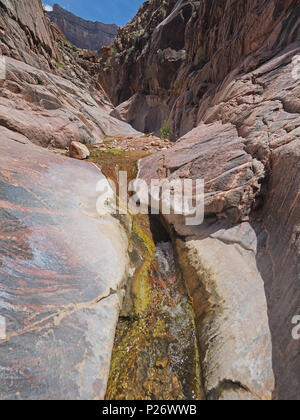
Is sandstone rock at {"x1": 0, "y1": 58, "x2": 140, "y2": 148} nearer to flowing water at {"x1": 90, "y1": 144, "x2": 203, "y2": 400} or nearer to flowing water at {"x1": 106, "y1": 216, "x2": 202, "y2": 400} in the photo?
flowing water at {"x1": 90, "y1": 144, "x2": 203, "y2": 400}

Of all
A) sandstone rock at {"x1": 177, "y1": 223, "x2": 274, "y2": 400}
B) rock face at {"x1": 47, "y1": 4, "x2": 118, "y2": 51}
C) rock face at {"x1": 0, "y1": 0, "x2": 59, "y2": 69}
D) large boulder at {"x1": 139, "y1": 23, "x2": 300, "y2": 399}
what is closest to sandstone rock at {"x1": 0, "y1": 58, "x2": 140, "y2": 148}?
rock face at {"x1": 0, "y1": 0, "x2": 59, "y2": 69}

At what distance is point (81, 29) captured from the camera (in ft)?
235

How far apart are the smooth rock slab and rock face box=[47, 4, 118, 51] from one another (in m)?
95.8

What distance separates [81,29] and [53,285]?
106 metres

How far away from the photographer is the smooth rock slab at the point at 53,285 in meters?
2.12

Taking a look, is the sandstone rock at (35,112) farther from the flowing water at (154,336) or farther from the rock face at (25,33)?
the flowing water at (154,336)

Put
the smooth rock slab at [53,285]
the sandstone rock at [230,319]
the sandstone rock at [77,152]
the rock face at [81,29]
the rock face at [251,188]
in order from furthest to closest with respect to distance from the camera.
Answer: the rock face at [81,29]
the sandstone rock at [77,152]
the rock face at [251,188]
the sandstone rock at [230,319]
the smooth rock slab at [53,285]

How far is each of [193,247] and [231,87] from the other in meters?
7.15

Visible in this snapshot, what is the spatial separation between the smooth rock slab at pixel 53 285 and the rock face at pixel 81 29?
3771 inches

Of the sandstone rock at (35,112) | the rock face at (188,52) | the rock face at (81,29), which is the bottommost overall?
the sandstone rock at (35,112)

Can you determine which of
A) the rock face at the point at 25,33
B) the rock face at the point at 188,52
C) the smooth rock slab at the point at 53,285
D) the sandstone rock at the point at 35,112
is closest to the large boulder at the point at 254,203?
the rock face at the point at 188,52

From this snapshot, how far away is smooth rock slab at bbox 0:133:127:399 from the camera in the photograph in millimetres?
2125

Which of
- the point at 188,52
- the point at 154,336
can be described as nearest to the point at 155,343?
the point at 154,336
